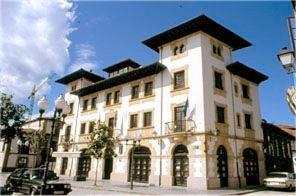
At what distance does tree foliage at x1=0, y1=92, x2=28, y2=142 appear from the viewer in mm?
17719

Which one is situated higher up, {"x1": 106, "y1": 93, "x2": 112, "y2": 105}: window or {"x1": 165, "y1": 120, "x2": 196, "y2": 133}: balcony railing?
{"x1": 106, "y1": 93, "x2": 112, "y2": 105}: window

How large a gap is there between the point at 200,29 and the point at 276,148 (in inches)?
682

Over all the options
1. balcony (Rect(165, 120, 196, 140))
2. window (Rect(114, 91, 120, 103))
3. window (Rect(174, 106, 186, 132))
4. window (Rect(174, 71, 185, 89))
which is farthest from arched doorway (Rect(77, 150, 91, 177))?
window (Rect(174, 71, 185, 89))

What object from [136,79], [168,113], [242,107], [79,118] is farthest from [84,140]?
[242,107]

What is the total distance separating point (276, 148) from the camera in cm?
3291

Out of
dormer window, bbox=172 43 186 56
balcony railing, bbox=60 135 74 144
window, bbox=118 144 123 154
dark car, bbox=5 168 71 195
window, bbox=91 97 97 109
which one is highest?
dormer window, bbox=172 43 186 56

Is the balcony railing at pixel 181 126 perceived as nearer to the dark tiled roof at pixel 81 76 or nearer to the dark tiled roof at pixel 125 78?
the dark tiled roof at pixel 125 78

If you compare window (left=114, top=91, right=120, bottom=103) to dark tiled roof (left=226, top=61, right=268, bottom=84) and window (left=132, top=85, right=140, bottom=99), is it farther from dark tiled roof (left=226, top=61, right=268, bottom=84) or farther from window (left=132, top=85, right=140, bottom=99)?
dark tiled roof (left=226, top=61, right=268, bottom=84)

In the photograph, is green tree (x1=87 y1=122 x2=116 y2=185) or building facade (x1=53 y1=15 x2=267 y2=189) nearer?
building facade (x1=53 y1=15 x2=267 y2=189)

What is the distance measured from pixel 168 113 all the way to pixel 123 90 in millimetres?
7144

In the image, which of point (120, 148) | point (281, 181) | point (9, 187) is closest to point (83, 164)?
point (120, 148)

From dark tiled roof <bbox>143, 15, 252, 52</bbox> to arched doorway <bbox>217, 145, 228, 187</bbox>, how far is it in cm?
1003

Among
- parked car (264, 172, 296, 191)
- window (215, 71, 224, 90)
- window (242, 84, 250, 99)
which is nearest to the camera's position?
parked car (264, 172, 296, 191)

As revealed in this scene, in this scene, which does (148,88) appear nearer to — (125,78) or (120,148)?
(125,78)
